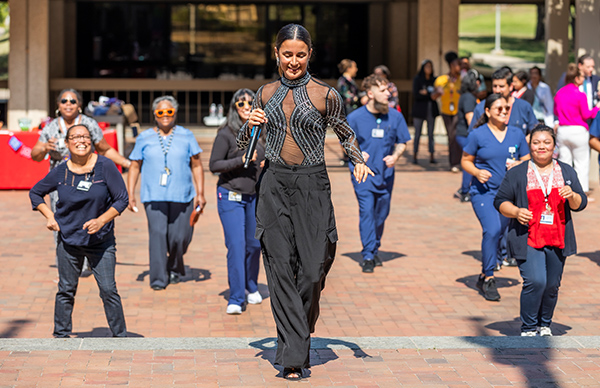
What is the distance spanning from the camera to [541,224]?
21.7 feet

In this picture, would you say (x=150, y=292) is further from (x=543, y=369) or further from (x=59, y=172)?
(x=543, y=369)

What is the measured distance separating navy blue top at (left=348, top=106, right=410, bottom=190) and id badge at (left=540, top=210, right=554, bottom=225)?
3.01 meters

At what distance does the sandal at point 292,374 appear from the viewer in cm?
533

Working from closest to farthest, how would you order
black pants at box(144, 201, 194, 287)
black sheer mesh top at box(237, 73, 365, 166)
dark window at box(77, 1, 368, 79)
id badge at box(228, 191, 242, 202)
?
1. black sheer mesh top at box(237, 73, 365, 166)
2. id badge at box(228, 191, 242, 202)
3. black pants at box(144, 201, 194, 287)
4. dark window at box(77, 1, 368, 79)

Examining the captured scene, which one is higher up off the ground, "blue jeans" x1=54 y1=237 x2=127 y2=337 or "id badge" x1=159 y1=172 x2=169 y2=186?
"id badge" x1=159 y1=172 x2=169 y2=186

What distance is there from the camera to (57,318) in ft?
21.8

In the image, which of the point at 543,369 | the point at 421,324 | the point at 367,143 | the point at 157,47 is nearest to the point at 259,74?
the point at 157,47

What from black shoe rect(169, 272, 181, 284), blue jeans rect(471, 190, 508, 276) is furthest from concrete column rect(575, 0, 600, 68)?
black shoe rect(169, 272, 181, 284)

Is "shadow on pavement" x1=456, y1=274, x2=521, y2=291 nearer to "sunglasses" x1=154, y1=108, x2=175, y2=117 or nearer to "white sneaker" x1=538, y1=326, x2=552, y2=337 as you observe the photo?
"white sneaker" x1=538, y1=326, x2=552, y2=337

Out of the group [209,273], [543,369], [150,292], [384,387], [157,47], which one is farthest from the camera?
[157,47]

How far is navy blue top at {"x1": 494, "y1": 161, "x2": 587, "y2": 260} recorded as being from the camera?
664 centimetres

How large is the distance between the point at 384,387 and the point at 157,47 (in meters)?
23.3

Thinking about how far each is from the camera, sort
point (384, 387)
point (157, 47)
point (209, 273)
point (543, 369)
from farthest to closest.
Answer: point (157, 47)
point (209, 273)
point (543, 369)
point (384, 387)

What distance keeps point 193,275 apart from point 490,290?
2.81 metres
